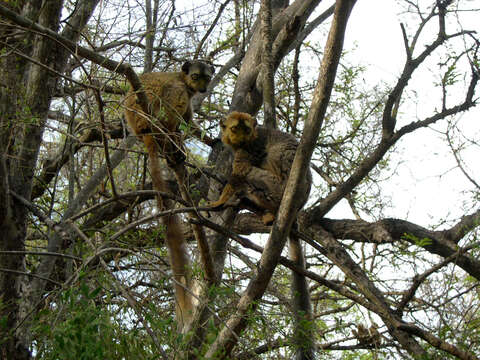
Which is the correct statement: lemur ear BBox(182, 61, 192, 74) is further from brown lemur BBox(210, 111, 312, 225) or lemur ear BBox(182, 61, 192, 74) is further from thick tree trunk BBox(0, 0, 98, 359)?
thick tree trunk BBox(0, 0, 98, 359)

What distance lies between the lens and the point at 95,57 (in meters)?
4.30

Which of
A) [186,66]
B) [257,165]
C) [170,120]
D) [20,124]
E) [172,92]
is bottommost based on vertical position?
[20,124]

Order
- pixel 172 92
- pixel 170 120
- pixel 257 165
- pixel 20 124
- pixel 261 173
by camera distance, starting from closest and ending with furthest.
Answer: pixel 20 124 → pixel 261 173 → pixel 257 165 → pixel 170 120 → pixel 172 92

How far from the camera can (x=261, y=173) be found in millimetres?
6477

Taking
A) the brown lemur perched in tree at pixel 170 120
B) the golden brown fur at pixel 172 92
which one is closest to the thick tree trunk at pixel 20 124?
the brown lemur perched in tree at pixel 170 120

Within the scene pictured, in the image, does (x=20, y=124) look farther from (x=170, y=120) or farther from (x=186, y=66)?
(x=186, y=66)

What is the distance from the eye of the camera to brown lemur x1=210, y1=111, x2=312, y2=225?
6250 millimetres

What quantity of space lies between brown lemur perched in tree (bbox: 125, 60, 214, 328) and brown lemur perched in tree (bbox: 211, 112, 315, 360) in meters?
0.69

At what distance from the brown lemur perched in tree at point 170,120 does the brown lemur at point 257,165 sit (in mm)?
682

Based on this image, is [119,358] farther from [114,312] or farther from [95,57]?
[95,57]

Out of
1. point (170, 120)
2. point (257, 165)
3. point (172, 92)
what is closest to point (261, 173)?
point (257, 165)

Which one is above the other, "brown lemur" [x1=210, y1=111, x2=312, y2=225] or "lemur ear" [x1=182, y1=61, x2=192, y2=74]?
"lemur ear" [x1=182, y1=61, x2=192, y2=74]

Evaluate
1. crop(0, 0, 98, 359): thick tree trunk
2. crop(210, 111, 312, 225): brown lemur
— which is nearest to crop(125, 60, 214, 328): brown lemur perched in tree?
crop(210, 111, 312, 225): brown lemur

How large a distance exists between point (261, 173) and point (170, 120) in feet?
5.28
